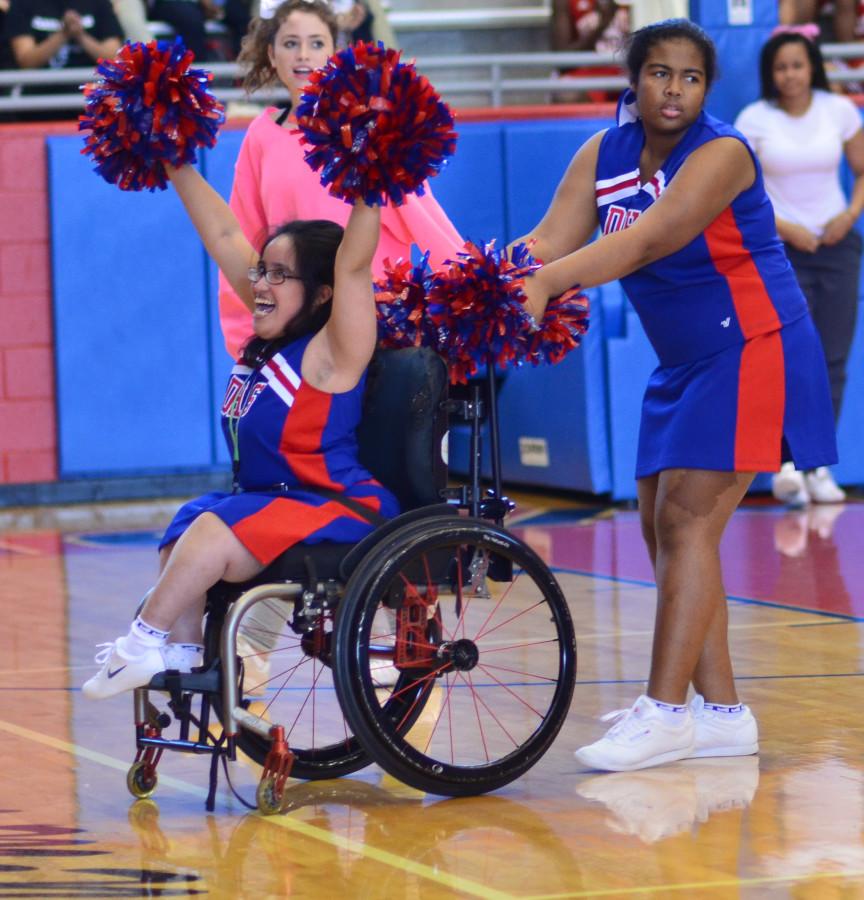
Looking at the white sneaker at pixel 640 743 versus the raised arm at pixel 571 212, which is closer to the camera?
the white sneaker at pixel 640 743

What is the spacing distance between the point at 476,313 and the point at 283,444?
17.3 inches

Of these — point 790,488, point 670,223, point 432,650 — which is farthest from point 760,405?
point 790,488

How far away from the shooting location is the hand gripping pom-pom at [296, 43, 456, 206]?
320 cm

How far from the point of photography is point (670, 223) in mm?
3549

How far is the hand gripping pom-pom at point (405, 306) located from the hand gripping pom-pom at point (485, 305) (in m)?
0.05

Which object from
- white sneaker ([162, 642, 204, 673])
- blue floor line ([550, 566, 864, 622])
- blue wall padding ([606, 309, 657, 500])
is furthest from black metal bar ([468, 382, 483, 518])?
blue wall padding ([606, 309, 657, 500])

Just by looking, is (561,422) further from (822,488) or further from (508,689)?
(508,689)

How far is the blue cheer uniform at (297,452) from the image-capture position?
3.39 metres

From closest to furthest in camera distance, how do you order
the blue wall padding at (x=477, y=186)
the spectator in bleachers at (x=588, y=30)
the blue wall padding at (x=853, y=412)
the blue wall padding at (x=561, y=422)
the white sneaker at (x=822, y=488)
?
the white sneaker at (x=822, y=488) < the blue wall padding at (x=561, y=422) < the blue wall padding at (x=853, y=412) < the blue wall padding at (x=477, y=186) < the spectator in bleachers at (x=588, y=30)

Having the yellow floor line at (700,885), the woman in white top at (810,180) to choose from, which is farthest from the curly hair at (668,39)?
the woman in white top at (810,180)

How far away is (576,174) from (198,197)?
2.58ft

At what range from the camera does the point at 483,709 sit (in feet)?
13.8

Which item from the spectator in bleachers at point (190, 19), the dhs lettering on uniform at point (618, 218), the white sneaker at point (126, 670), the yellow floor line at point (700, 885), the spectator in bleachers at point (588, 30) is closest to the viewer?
the yellow floor line at point (700, 885)

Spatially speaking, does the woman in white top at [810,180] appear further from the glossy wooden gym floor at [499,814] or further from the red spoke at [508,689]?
the red spoke at [508,689]
